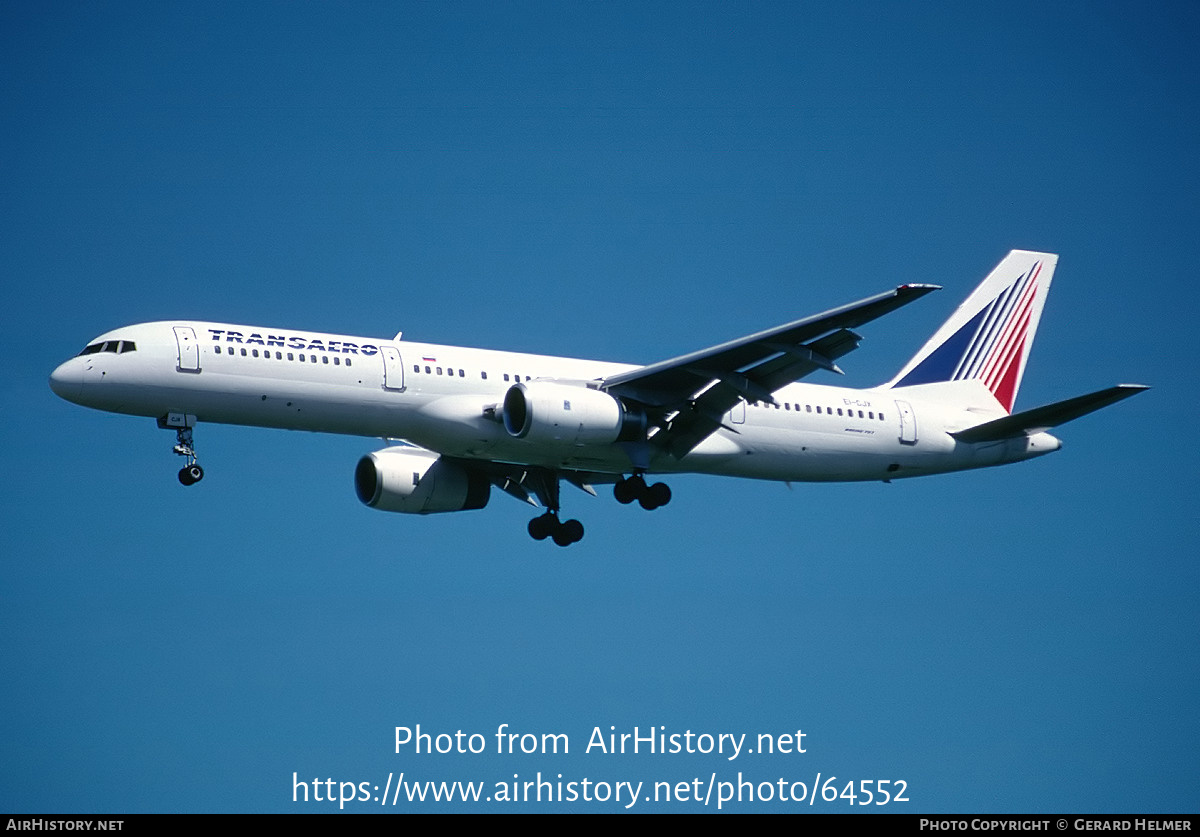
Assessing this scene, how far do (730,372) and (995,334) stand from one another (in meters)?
12.6

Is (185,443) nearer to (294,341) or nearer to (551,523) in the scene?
(294,341)

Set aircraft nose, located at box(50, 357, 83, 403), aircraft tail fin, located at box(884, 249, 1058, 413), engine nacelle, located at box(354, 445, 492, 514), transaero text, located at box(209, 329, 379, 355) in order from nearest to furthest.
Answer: aircraft nose, located at box(50, 357, 83, 403), transaero text, located at box(209, 329, 379, 355), engine nacelle, located at box(354, 445, 492, 514), aircraft tail fin, located at box(884, 249, 1058, 413)

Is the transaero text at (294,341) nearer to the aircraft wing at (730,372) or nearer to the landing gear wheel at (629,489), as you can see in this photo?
the aircraft wing at (730,372)

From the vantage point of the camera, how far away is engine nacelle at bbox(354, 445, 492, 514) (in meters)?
45.6

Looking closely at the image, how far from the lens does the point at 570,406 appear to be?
1580 inches

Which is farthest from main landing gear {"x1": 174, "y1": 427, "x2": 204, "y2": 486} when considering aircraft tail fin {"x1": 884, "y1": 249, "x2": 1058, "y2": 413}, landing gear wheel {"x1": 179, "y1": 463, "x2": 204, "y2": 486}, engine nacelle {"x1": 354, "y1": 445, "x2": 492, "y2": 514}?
aircraft tail fin {"x1": 884, "y1": 249, "x2": 1058, "y2": 413}

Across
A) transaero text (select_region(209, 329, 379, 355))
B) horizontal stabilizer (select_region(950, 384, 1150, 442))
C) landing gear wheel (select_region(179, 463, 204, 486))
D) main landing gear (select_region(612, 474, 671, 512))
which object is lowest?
landing gear wheel (select_region(179, 463, 204, 486))

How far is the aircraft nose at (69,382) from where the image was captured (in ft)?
127

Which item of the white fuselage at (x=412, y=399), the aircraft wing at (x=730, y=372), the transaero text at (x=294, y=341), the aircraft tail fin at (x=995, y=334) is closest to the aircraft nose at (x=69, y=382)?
the white fuselage at (x=412, y=399)

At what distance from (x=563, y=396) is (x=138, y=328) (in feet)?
32.9

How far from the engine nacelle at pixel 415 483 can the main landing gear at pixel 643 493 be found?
480cm

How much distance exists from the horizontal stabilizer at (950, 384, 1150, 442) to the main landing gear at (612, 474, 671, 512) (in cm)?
850

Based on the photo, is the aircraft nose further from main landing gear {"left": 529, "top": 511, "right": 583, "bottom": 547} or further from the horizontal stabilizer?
the horizontal stabilizer
